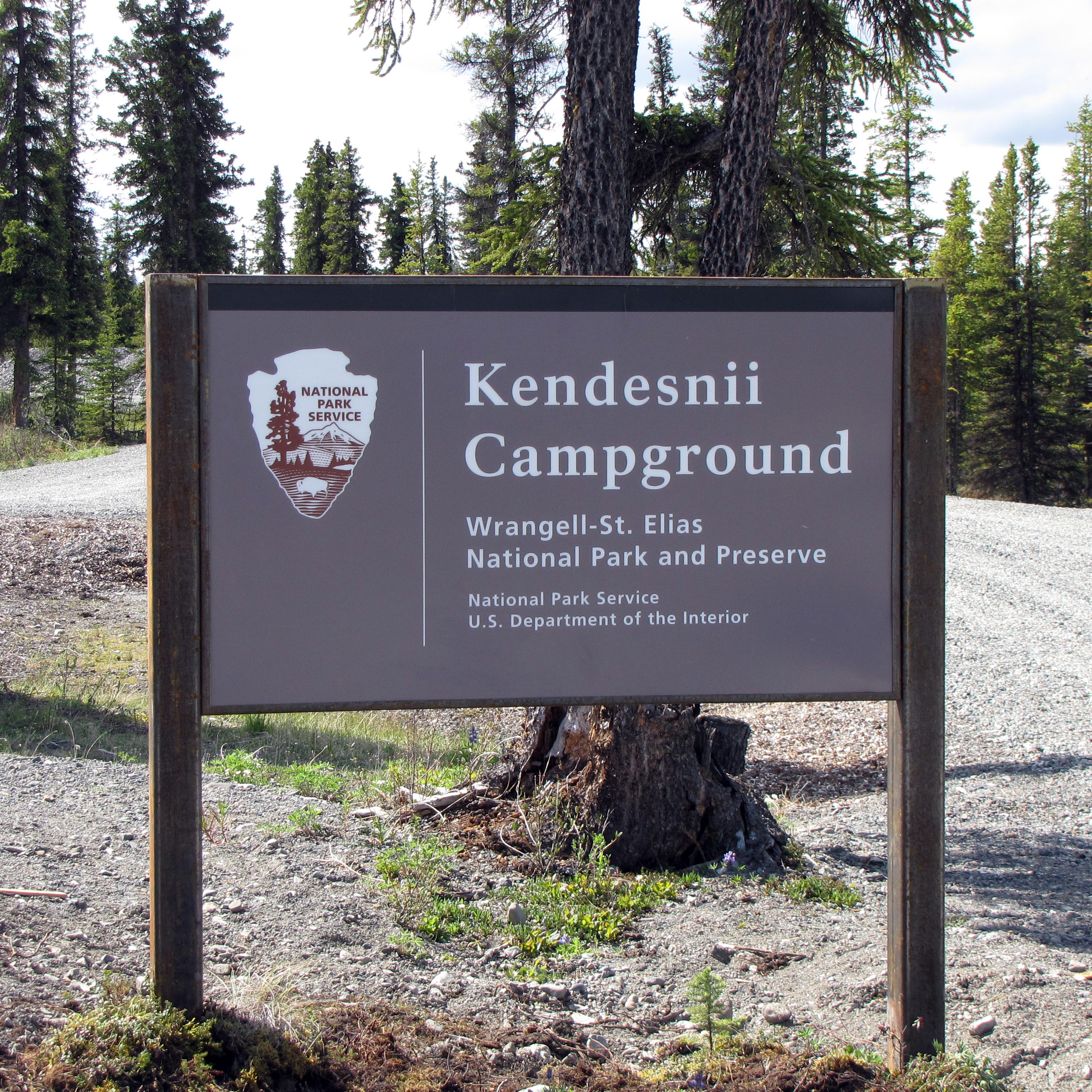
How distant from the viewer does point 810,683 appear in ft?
9.18

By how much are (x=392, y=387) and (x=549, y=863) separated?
257cm

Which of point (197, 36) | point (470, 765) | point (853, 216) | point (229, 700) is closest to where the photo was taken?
point (229, 700)

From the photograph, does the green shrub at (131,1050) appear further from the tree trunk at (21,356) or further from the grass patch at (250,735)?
the tree trunk at (21,356)

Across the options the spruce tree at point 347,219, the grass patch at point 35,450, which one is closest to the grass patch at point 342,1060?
the grass patch at point 35,450

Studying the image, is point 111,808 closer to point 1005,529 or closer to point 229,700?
point 229,700

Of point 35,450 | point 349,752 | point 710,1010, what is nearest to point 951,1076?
point 710,1010

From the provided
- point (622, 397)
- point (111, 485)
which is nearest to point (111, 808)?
point (622, 397)

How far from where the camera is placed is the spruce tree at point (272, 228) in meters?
61.3

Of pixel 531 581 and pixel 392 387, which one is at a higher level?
pixel 392 387

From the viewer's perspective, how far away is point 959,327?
4309 centimetres

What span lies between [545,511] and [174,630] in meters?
1.11

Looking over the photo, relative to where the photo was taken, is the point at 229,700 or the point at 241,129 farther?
the point at 241,129

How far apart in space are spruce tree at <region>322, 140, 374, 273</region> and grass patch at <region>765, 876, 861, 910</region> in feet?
160

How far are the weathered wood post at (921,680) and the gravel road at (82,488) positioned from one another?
14.0 metres
